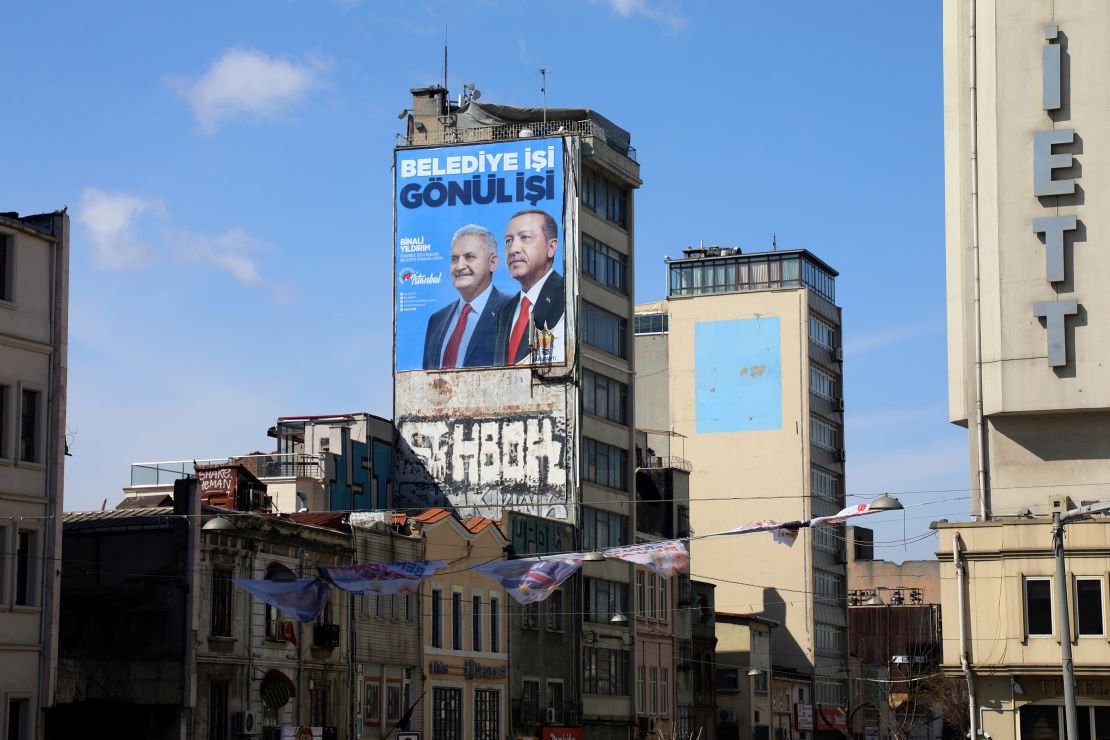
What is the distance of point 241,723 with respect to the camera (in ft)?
176

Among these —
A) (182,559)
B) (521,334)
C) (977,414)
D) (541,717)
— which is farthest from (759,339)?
(182,559)

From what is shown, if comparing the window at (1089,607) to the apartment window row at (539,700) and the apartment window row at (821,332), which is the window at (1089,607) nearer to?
the apartment window row at (539,700)

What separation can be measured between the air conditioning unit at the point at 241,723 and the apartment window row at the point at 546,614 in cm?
2317

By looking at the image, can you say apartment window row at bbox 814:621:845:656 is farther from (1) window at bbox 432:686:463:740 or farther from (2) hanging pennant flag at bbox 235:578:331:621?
(2) hanging pennant flag at bbox 235:578:331:621

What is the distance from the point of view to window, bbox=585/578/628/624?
277ft

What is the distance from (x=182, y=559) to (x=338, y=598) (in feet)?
28.8

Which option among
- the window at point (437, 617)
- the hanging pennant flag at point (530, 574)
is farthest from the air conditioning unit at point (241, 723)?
the window at point (437, 617)

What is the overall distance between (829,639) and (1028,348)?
74943mm

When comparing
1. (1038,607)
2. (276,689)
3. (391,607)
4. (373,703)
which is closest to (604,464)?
(391,607)

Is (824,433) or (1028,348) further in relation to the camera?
(824,433)

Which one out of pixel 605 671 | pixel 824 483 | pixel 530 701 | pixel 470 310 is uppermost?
pixel 470 310

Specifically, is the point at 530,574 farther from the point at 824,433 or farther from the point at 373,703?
the point at 824,433

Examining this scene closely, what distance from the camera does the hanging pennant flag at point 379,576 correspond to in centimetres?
4712

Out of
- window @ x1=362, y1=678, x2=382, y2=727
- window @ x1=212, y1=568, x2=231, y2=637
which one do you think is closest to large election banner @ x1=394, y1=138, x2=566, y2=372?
window @ x1=362, y1=678, x2=382, y2=727
